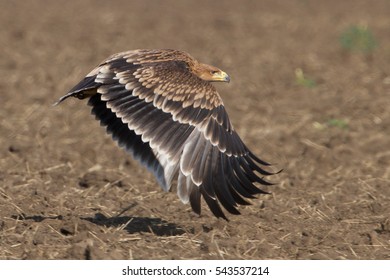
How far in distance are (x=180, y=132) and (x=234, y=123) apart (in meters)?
4.53

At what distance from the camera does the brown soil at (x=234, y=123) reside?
689cm

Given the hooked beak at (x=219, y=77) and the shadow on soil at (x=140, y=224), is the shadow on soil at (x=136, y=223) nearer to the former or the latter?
the shadow on soil at (x=140, y=224)

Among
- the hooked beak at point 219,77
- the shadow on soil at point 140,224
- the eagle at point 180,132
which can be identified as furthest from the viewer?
the hooked beak at point 219,77

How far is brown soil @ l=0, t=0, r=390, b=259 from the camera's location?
689cm

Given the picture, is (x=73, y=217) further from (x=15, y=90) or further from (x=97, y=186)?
(x=15, y=90)

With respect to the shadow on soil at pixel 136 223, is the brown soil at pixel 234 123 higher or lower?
higher

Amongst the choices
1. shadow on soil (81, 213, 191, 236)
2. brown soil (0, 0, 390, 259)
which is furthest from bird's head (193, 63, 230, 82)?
shadow on soil (81, 213, 191, 236)

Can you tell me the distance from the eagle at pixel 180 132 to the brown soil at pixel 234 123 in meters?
0.48

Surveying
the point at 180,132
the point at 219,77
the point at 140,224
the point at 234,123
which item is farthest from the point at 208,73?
the point at 234,123

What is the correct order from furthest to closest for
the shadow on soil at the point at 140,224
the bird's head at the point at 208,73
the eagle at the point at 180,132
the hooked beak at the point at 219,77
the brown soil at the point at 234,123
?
the hooked beak at the point at 219,77
the bird's head at the point at 208,73
the shadow on soil at the point at 140,224
the brown soil at the point at 234,123
the eagle at the point at 180,132

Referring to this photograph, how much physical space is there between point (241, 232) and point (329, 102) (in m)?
5.27

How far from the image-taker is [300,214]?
7.80 m

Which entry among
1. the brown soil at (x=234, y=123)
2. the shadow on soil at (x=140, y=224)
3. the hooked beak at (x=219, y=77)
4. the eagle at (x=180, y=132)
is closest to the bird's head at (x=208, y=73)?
the hooked beak at (x=219, y=77)

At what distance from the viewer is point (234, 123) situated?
11.2 metres
